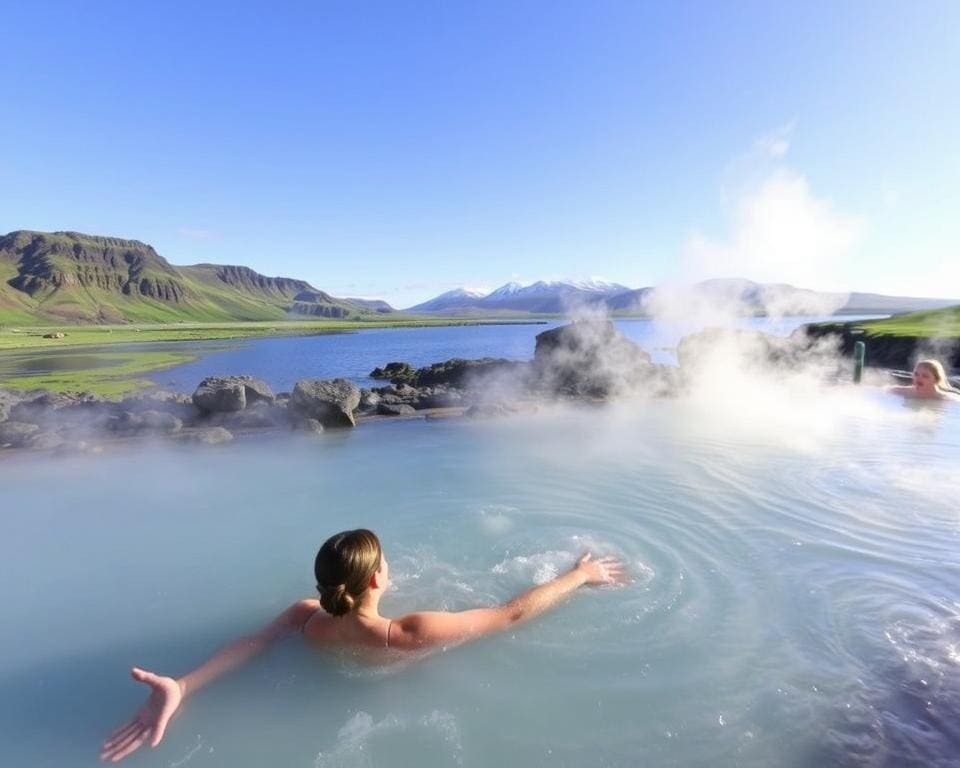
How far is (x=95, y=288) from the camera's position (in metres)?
150

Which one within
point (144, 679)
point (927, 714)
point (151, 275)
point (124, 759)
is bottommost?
point (124, 759)

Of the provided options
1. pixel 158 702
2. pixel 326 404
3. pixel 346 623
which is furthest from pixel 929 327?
pixel 158 702

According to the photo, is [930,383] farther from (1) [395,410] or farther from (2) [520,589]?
(1) [395,410]

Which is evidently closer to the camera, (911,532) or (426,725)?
(426,725)

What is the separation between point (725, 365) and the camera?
65.2ft

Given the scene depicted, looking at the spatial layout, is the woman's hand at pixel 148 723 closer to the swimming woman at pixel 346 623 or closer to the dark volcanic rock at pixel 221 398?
the swimming woman at pixel 346 623

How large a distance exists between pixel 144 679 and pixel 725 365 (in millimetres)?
20502

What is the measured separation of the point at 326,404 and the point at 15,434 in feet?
21.0

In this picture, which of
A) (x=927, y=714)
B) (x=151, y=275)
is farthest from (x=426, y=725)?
(x=151, y=275)

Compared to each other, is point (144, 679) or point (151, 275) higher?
point (151, 275)

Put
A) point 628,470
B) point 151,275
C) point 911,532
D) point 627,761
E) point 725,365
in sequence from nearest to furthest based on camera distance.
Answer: point 627,761 → point 911,532 → point 628,470 → point 725,365 → point 151,275

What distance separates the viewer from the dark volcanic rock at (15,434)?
35.8ft

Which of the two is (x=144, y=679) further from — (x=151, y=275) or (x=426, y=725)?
(x=151, y=275)

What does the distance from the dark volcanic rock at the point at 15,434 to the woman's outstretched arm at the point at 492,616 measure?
458 inches
